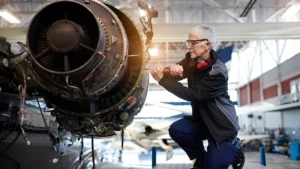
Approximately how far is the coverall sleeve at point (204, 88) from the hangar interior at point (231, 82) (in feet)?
1.26

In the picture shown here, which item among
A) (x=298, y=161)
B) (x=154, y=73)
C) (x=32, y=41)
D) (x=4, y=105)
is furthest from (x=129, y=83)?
(x=298, y=161)

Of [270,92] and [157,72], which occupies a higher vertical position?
[270,92]

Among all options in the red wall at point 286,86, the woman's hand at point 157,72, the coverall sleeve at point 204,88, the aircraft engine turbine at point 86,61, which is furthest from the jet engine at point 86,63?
the red wall at point 286,86

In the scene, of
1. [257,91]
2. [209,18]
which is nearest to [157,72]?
[209,18]

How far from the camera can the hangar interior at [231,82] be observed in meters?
4.54

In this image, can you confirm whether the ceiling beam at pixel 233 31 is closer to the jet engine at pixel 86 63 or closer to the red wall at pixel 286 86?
the jet engine at pixel 86 63

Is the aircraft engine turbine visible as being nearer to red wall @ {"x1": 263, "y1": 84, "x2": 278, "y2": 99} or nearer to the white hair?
the white hair

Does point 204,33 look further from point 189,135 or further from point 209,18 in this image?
point 209,18

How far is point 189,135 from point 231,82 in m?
39.3

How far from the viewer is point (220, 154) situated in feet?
10.0

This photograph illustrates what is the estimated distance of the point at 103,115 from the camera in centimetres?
297

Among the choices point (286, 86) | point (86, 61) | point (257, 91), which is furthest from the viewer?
point (257, 91)

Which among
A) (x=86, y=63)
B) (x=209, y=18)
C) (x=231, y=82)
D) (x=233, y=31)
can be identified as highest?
(x=209, y=18)

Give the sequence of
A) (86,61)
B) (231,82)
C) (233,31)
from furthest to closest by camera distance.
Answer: (231,82), (233,31), (86,61)
